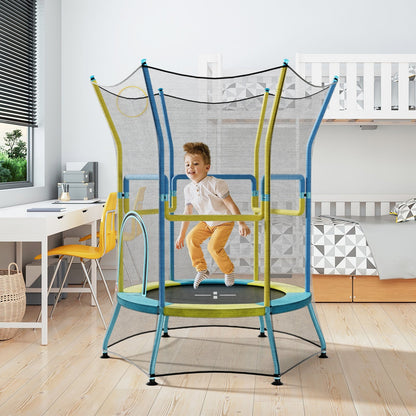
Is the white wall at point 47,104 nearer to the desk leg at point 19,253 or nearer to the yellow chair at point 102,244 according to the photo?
the desk leg at point 19,253

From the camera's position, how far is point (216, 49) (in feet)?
14.9

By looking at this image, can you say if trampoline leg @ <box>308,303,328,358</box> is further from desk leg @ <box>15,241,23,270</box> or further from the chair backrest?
desk leg @ <box>15,241,23,270</box>

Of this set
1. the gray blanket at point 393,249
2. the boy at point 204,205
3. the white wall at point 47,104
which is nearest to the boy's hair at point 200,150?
the boy at point 204,205

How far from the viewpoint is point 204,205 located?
234 centimetres

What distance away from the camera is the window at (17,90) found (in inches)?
150

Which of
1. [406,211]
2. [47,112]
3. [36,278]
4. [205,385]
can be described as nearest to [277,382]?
[205,385]

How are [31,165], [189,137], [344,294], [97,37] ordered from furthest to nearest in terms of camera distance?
[97,37] < [31,165] < [344,294] < [189,137]

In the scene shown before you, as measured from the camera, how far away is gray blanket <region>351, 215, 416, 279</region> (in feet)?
12.1

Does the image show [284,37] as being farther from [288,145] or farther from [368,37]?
[288,145]

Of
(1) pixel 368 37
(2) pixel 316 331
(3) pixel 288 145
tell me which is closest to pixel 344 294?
(2) pixel 316 331

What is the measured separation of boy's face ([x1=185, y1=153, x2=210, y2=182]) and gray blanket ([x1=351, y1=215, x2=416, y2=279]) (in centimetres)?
179

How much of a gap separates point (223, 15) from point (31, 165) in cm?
186

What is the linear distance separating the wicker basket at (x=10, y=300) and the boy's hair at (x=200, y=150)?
1.26m

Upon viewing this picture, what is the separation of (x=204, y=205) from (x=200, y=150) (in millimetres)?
220
